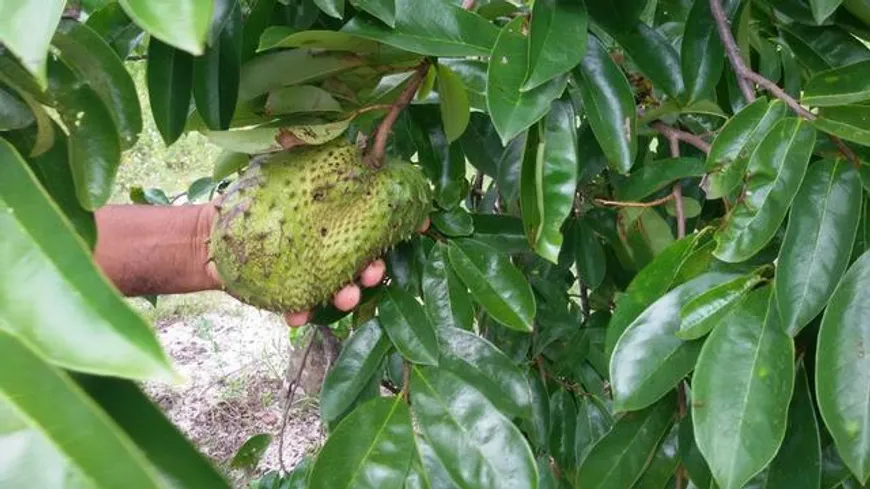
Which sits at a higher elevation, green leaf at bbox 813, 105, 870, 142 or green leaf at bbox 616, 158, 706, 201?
green leaf at bbox 813, 105, 870, 142

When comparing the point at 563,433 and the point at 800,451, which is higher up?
the point at 800,451

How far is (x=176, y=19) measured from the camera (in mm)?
359

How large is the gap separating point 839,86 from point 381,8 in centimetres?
38

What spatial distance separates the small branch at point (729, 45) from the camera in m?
0.72

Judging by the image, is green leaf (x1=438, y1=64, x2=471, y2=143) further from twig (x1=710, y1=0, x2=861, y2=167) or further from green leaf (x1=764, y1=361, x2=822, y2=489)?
green leaf (x1=764, y1=361, x2=822, y2=489)

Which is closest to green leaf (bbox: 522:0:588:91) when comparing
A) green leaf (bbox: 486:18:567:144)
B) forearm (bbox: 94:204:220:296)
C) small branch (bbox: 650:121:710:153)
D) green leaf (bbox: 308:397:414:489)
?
green leaf (bbox: 486:18:567:144)

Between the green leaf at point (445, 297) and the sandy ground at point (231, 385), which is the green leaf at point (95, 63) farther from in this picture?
the sandy ground at point (231, 385)

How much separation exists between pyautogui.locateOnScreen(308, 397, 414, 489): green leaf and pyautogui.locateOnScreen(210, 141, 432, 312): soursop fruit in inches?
7.8

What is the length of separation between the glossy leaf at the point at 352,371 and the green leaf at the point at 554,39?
1.16 ft

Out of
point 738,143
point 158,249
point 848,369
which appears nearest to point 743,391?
point 848,369

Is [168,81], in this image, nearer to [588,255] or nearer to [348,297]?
[348,297]

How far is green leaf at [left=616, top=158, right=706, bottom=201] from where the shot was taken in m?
0.87

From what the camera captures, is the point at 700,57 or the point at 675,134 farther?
the point at 675,134

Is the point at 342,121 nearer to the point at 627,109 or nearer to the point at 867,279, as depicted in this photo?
the point at 627,109
